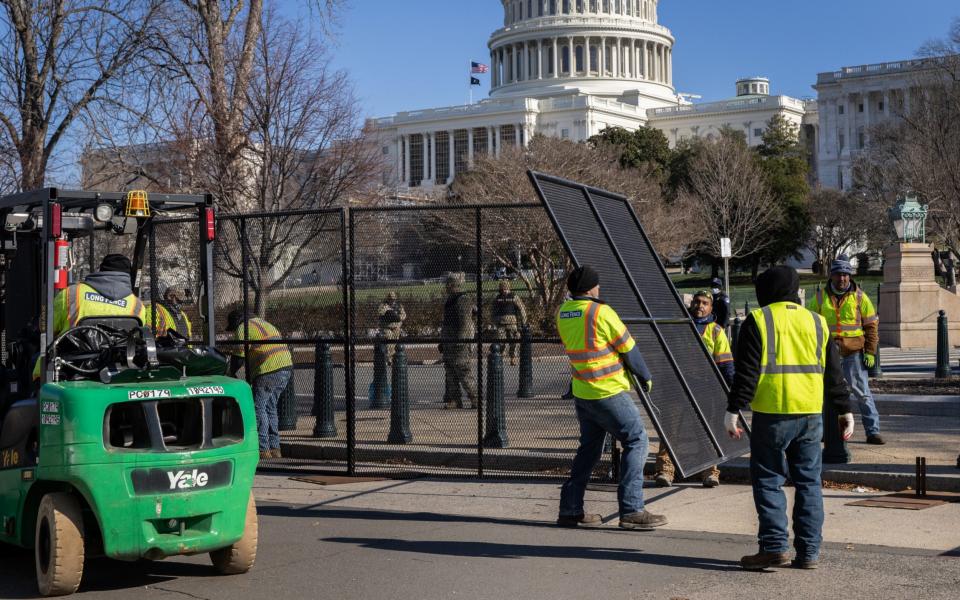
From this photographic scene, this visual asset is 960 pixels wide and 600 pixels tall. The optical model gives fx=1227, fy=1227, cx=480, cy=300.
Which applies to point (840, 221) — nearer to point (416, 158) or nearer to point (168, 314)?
point (168, 314)

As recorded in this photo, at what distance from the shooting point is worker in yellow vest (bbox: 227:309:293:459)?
12.8 m

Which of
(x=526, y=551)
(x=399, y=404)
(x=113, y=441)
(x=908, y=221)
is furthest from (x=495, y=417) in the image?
(x=908, y=221)

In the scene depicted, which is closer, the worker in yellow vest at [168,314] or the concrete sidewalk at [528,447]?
the worker in yellow vest at [168,314]

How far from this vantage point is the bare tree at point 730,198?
65.1m

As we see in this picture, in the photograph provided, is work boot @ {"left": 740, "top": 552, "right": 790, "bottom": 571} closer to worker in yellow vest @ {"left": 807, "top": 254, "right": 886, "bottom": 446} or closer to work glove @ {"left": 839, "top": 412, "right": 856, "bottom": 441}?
work glove @ {"left": 839, "top": 412, "right": 856, "bottom": 441}

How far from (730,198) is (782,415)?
6050 cm

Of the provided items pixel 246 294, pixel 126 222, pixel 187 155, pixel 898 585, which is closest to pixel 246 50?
pixel 187 155

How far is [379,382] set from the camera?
13875 millimetres

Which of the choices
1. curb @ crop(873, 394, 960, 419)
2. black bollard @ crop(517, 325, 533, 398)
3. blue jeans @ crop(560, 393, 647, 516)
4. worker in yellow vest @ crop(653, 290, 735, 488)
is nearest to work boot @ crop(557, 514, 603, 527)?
blue jeans @ crop(560, 393, 647, 516)

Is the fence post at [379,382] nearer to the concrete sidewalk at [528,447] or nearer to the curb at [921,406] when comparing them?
the concrete sidewalk at [528,447]

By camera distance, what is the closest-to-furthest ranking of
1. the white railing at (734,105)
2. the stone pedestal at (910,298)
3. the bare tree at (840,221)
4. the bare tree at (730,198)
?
the stone pedestal at (910,298) → the bare tree at (730,198) → the bare tree at (840,221) → the white railing at (734,105)

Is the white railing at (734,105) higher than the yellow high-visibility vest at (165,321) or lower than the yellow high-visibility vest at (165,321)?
higher

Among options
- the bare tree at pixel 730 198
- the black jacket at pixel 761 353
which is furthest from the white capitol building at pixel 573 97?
the black jacket at pixel 761 353

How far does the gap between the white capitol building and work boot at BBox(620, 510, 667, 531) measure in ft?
375
